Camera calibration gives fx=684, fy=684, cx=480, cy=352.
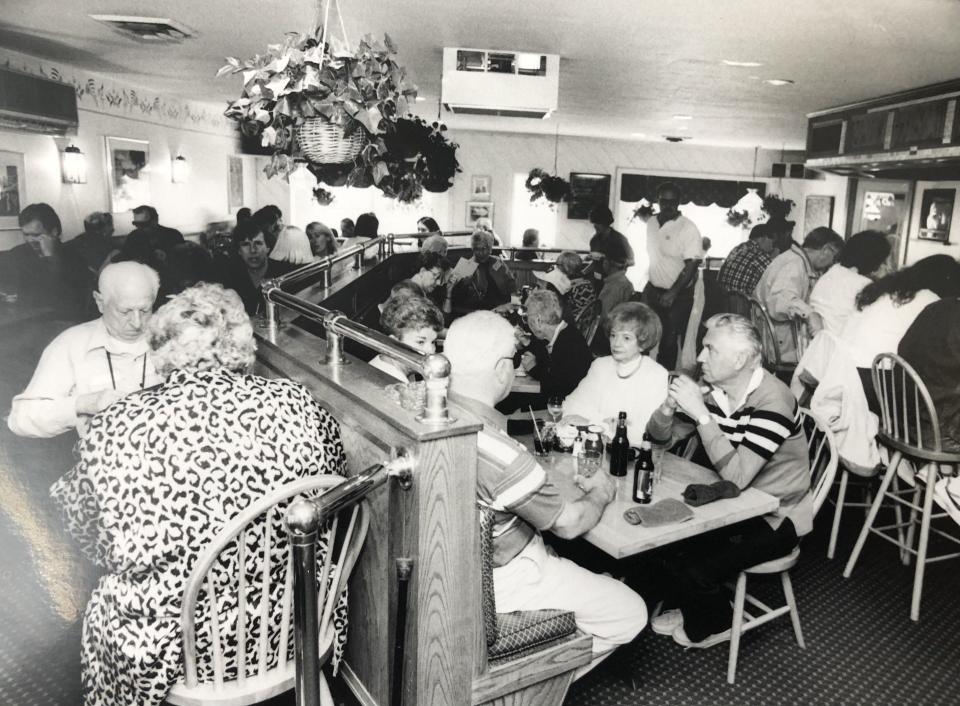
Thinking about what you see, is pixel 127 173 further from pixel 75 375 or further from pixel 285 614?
pixel 285 614

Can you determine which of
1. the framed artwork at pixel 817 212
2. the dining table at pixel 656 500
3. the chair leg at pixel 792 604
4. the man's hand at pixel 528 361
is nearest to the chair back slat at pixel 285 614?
the dining table at pixel 656 500

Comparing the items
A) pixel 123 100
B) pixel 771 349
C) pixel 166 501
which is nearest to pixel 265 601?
pixel 166 501

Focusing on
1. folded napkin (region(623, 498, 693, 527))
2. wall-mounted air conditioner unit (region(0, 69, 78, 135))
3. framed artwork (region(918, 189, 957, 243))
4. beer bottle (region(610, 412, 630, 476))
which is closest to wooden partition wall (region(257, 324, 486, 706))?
folded napkin (region(623, 498, 693, 527))

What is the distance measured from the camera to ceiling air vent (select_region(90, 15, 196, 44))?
9.71ft

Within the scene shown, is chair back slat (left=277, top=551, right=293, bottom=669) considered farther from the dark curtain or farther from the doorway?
the dark curtain

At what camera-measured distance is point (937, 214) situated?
9.07ft

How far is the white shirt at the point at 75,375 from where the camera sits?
7.10 ft

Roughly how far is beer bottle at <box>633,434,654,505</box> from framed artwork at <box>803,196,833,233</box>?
2526 mm

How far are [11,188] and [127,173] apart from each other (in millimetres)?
1844

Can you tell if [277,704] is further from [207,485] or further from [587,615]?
[587,615]

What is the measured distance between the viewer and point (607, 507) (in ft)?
6.53

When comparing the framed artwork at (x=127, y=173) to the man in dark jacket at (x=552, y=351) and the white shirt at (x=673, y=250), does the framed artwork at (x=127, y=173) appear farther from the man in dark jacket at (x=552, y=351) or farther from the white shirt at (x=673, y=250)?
the white shirt at (x=673, y=250)

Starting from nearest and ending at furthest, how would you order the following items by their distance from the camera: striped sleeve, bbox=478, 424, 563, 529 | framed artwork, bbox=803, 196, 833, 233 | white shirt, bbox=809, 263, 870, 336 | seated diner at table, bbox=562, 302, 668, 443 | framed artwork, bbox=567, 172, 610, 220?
striped sleeve, bbox=478, 424, 563, 529 → seated diner at table, bbox=562, 302, 668, 443 → white shirt, bbox=809, 263, 870, 336 → framed artwork, bbox=803, 196, 833, 233 → framed artwork, bbox=567, 172, 610, 220

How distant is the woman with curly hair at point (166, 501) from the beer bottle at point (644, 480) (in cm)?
100
